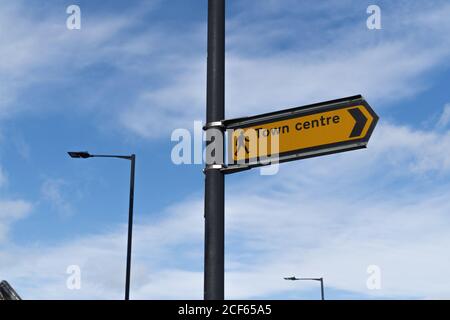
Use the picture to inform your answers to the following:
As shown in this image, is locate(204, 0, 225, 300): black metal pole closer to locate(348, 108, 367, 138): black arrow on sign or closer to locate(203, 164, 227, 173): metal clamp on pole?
locate(203, 164, 227, 173): metal clamp on pole

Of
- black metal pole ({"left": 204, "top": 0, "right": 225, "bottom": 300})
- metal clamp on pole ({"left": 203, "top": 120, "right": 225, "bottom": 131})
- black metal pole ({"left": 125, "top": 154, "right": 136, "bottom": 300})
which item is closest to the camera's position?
black metal pole ({"left": 204, "top": 0, "right": 225, "bottom": 300})

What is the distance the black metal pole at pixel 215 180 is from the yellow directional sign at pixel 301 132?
22cm

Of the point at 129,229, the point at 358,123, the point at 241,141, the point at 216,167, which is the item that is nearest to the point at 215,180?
the point at 216,167

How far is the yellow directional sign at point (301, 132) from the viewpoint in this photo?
5602 mm

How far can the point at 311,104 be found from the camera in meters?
5.86

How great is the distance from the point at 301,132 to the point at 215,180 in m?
0.94

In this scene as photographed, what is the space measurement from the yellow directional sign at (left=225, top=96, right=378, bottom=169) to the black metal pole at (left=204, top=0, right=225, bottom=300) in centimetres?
22

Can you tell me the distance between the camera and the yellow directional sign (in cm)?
560

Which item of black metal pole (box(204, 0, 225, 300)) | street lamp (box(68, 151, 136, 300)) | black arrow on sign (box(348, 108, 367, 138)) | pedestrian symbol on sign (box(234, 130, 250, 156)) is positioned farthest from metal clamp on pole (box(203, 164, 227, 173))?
street lamp (box(68, 151, 136, 300))

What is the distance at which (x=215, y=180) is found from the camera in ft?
18.6
